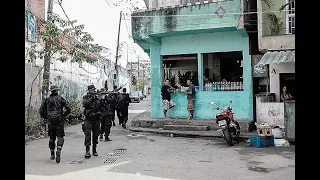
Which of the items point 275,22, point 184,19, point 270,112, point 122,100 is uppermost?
point 184,19

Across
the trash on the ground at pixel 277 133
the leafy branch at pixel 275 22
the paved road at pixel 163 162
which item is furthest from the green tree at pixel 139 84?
the trash on the ground at pixel 277 133

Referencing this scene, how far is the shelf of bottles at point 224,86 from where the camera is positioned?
12747mm

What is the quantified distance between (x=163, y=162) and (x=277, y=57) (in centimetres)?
619

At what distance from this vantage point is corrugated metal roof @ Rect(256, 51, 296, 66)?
35.3 ft

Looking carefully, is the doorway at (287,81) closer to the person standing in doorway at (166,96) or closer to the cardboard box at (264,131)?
the cardboard box at (264,131)

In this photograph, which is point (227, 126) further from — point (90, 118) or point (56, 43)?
point (56, 43)

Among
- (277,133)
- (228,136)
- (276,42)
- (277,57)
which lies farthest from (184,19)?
(277,133)

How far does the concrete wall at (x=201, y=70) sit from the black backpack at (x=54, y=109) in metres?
6.79

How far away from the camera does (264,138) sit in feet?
29.5

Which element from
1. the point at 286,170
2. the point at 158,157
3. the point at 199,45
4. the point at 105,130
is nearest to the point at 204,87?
the point at 199,45

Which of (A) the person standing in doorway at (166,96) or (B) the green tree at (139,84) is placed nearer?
(A) the person standing in doorway at (166,96)
